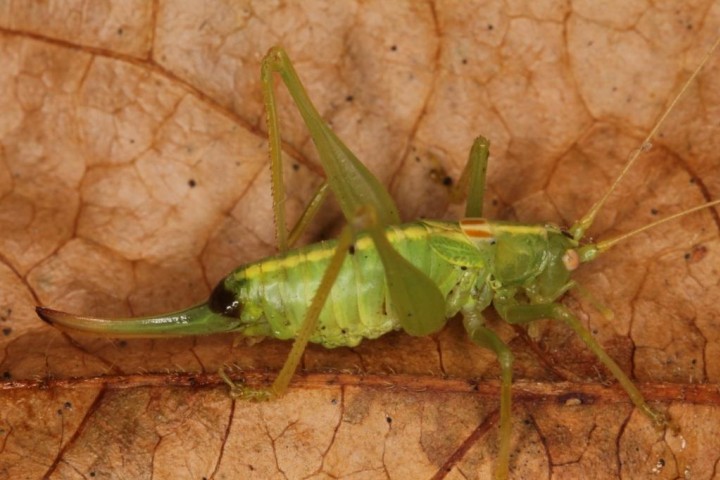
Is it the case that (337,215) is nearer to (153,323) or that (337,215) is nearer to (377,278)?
(377,278)

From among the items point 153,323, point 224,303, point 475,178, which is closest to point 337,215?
point 475,178

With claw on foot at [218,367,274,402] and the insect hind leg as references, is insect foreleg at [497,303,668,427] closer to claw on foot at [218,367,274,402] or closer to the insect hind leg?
the insect hind leg

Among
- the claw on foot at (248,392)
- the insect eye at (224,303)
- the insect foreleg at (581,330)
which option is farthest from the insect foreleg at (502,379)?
the insect eye at (224,303)

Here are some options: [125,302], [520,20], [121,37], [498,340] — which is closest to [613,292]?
[498,340]

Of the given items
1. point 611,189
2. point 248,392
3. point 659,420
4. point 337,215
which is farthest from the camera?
point 337,215

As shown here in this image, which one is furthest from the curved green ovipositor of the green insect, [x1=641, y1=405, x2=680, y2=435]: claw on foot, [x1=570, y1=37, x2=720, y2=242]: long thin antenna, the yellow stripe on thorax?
[x1=641, y1=405, x2=680, y2=435]: claw on foot

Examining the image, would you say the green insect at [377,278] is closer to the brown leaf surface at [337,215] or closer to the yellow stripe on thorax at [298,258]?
the yellow stripe on thorax at [298,258]
